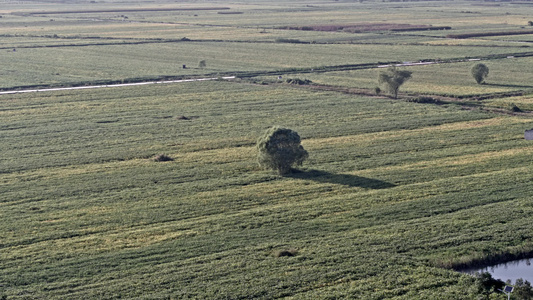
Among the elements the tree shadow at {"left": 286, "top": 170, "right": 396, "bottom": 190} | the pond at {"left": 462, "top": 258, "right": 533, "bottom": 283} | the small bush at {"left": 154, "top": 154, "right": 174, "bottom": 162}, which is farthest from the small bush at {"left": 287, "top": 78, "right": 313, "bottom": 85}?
the pond at {"left": 462, "top": 258, "right": 533, "bottom": 283}

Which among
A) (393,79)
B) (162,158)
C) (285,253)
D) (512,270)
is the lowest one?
(512,270)

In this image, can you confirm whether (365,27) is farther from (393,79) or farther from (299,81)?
(393,79)

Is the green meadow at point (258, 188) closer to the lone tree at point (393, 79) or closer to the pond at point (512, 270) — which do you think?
the pond at point (512, 270)

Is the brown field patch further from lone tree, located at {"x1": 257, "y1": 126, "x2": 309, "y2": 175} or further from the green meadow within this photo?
lone tree, located at {"x1": 257, "y1": 126, "x2": 309, "y2": 175}

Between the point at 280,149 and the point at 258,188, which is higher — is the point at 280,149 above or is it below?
above

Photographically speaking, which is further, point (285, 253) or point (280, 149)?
point (280, 149)

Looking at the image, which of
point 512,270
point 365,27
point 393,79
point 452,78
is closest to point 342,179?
point 512,270

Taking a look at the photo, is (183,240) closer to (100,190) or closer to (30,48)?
(100,190)

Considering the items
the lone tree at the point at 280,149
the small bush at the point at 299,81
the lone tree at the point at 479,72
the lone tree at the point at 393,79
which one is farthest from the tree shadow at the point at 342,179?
the lone tree at the point at 479,72
